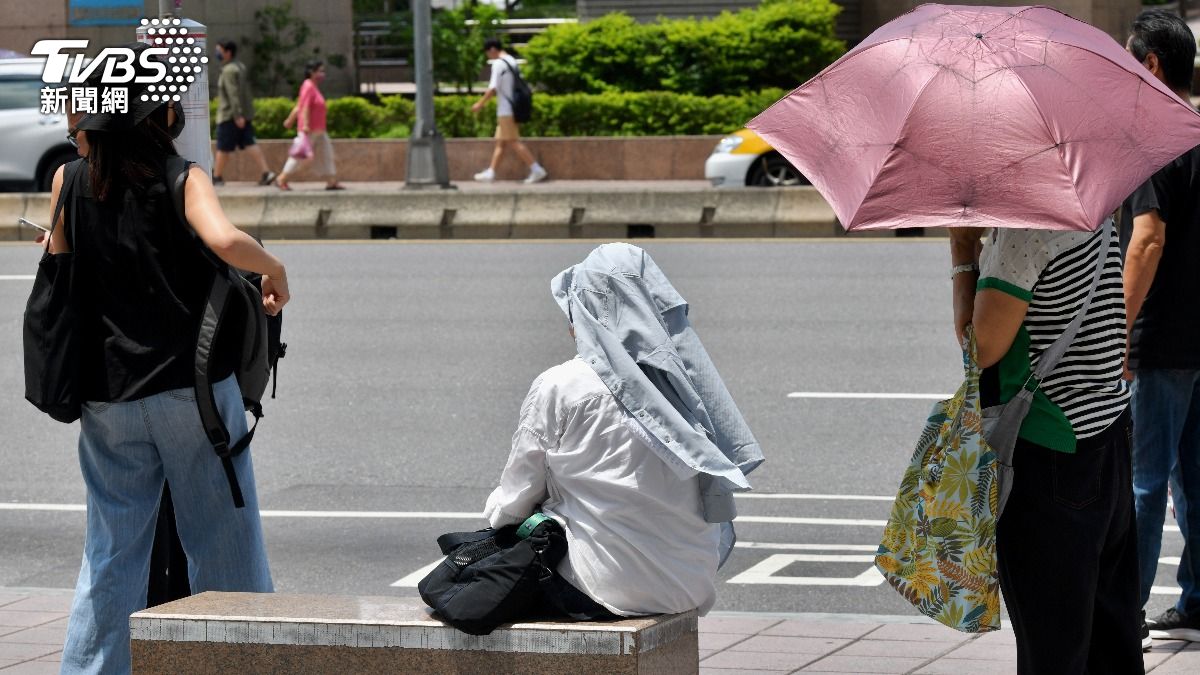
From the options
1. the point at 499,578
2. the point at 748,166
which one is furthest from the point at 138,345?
the point at 748,166

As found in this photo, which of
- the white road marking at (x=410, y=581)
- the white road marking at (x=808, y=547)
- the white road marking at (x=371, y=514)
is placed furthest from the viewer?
the white road marking at (x=371, y=514)

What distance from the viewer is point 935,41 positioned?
4168mm

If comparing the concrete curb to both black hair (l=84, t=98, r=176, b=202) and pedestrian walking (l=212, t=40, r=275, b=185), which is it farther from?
black hair (l=84, t=98, r=176, b=202)

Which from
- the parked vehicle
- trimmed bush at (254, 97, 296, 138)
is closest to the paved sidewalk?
the parked vehicle

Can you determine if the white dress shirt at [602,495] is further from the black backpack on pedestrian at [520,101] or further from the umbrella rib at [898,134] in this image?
the black backpack on pedestrian at [520,101]

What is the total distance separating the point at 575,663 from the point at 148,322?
57.8 inches

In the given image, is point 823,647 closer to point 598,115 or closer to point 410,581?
point 410,581

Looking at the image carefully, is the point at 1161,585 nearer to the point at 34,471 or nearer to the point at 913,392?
the point at 913,392

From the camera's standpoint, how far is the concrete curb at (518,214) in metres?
19.2

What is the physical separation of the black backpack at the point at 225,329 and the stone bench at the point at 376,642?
0.44m

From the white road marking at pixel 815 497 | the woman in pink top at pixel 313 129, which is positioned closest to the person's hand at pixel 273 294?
the white road marking at pixel 815 497

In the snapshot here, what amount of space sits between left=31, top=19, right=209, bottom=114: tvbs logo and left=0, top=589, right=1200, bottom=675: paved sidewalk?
193 cm

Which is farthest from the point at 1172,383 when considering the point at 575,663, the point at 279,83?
the point at 279,83

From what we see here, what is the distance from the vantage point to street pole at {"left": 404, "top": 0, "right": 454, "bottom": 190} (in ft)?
73.8
